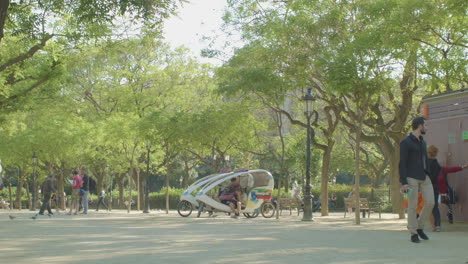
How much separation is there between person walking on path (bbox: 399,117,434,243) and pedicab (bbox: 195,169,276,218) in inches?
Answer: 561

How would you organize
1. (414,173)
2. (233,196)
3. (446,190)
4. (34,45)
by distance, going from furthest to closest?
(233,196) < (34,45) < (446,190) < (414,173)

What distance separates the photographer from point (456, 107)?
1639 centimetres

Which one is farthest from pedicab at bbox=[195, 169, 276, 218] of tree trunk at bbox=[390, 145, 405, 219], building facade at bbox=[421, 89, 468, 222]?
building facade at bbox=[421, 89, 468, 222]

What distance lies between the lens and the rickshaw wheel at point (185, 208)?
2643 cm

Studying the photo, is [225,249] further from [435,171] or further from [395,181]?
[395,181]

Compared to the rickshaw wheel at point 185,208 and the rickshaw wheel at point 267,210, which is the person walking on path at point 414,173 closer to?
the rickshaw wheel at point 267,210

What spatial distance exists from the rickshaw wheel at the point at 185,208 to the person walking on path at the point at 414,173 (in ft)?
52.1

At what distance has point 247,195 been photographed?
25875mm

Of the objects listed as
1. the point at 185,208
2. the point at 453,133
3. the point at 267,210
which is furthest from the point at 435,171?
the point at 185,208

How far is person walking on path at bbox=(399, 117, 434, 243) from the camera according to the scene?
11047 millimetres

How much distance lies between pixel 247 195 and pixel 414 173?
1511 cm

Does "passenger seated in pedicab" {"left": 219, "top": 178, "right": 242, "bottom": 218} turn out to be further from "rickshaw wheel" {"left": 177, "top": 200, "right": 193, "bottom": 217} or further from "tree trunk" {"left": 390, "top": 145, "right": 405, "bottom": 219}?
"tree trunk" {"left": 390, "top": 145, "right": 405, "bottom": 219}

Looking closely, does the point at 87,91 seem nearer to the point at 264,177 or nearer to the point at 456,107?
the point at 264,177

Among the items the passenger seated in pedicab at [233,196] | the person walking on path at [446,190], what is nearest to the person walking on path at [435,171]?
the person walking on path at [446,190]
